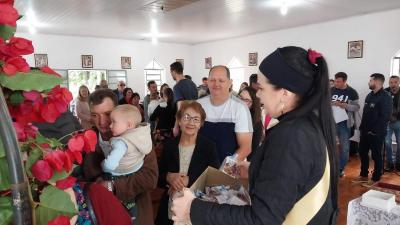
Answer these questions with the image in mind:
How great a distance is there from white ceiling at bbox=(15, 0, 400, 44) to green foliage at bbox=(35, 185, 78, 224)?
5.28 m

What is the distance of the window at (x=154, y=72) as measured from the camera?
1069 cm

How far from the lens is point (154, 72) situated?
10.9 m

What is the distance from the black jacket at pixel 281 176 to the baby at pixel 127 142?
2.33 feet

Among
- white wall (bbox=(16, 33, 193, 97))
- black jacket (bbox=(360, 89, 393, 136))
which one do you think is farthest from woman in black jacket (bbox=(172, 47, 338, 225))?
white wall (bbox=(16, 33, 193, 97))

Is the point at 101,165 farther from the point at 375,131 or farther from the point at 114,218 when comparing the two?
the point at 375,131

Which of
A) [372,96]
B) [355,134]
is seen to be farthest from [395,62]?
[372,96]

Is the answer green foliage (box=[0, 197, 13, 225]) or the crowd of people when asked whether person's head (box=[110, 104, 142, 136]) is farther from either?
green foliage (box=[0, 197, 13, 225])

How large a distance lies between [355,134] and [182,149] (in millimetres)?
5331

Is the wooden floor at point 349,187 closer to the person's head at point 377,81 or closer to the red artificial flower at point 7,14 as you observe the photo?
the person's head at point 377,81

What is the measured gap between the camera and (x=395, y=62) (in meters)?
6.49

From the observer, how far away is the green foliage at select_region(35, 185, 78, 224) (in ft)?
1.51

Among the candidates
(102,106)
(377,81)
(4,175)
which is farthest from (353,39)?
(4,175)

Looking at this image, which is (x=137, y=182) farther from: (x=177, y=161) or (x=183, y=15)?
(x=183, y=15)

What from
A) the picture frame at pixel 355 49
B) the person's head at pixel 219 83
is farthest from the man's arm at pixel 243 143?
the picture frame at pixel 355 49
